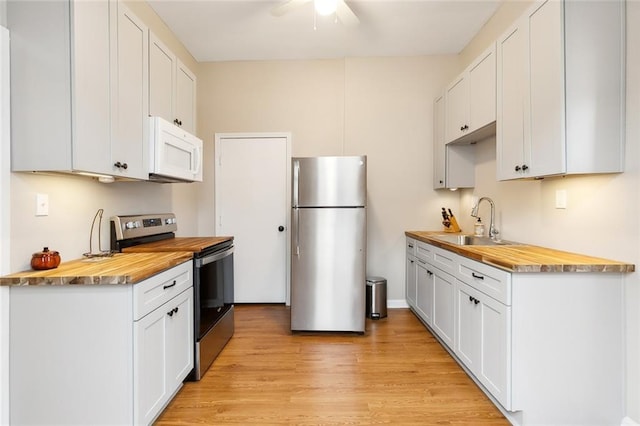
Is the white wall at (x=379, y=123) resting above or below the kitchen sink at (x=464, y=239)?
above

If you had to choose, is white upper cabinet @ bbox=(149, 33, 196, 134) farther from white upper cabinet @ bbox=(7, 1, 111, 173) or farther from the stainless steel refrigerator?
the stainless steel refrigerator

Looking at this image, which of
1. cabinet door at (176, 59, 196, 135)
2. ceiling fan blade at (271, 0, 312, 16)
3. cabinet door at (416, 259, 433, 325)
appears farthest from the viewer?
cabinet door at (416, 259, 433, 325)

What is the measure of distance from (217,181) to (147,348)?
2.59 metres

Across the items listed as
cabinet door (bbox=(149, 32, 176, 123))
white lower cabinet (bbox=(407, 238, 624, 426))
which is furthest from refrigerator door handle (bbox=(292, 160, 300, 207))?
white lower cabinet (bbox=(407, 238, 624, 426))

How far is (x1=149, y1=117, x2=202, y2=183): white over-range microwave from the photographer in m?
2.27

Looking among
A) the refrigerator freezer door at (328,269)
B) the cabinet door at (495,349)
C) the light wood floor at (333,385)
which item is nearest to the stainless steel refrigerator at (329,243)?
the refrigerator freezer door at (328,269)

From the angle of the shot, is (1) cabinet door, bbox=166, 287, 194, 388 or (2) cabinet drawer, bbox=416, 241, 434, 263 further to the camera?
(2) cabinet drawer, bbox=416, 241, 434, 263

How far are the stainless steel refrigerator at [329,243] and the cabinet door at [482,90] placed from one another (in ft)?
3.25

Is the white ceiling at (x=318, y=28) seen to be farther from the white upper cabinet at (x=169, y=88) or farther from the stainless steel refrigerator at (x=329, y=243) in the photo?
the stainless steel refrigerator at (x=329, y=243)

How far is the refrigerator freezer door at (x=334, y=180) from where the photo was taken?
120 inches

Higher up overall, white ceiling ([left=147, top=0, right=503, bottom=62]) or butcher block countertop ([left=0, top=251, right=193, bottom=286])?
white ceiling ([left=147, top=0, right=503, bottom=62])

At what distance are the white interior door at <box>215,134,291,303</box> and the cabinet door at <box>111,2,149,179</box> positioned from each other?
5.74 feet

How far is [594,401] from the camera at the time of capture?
1.73m

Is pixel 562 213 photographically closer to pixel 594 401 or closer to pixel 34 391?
pixel 594 401
